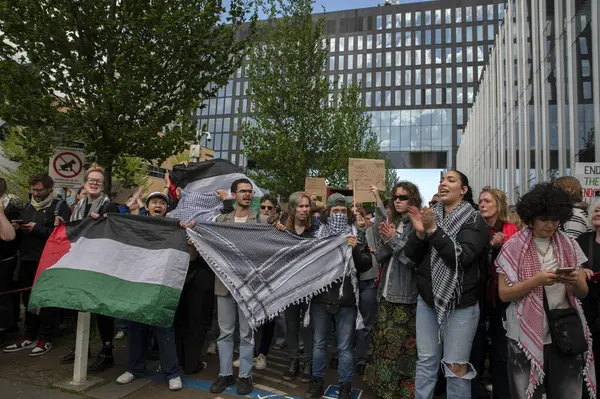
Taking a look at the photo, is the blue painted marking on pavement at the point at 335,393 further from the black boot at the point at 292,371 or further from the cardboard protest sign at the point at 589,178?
the cardboard protest sign at the point at 589,178

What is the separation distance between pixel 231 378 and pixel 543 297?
305cm

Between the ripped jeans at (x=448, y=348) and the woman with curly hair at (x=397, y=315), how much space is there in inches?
20.8

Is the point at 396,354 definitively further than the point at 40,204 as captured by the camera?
No

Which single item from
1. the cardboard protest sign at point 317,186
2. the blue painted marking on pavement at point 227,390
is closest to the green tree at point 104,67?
the cardboard protest sign at point 317,186

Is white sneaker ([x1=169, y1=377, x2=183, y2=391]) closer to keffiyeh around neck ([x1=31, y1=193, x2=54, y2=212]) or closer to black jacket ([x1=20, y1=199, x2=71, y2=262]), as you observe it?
black jacket ([x1=20, y1=199, x2=71, y2=262])

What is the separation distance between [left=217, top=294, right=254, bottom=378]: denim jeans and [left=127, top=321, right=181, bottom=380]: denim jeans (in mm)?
476

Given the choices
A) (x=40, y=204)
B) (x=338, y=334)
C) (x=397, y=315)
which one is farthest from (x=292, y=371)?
(x=40, y=204)

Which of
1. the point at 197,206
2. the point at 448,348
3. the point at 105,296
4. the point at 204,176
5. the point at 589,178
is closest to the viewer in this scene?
the point at 448,348

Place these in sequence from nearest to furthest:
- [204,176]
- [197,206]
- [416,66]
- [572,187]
Result: [572,187]
[197,206]
[204,176]
[416,66]

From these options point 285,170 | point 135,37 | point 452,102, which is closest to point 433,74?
point 452,102

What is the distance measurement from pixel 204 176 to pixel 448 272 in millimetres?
3768

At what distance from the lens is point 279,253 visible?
14.9ft

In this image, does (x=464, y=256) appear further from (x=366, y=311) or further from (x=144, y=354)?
(x=144, y=354)

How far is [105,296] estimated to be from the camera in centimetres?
426
